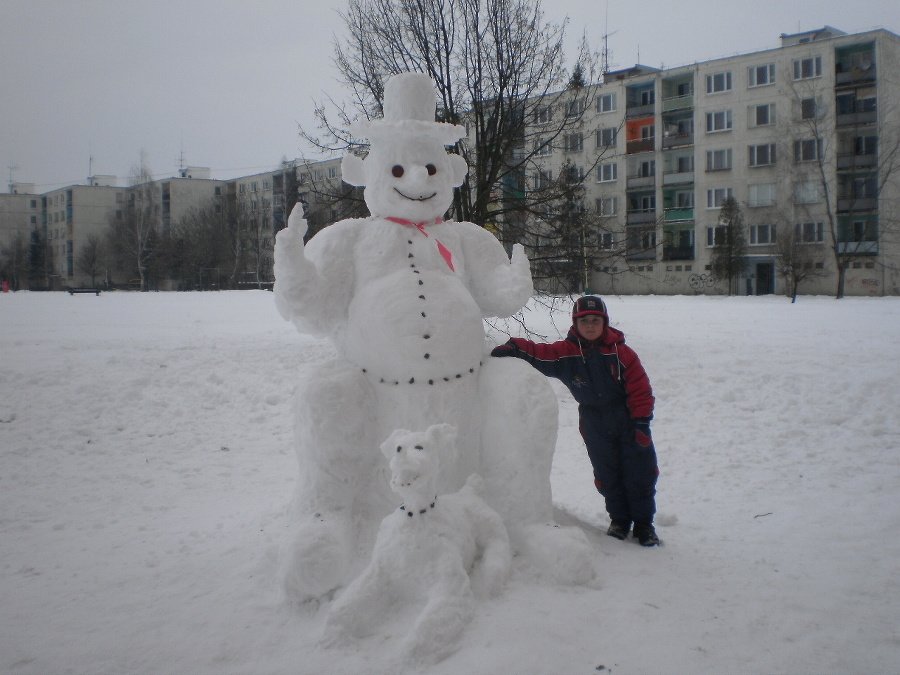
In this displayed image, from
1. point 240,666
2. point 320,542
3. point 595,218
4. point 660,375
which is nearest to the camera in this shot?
point 240,666

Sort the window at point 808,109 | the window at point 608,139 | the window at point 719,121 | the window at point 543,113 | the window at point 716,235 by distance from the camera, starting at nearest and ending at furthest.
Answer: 1. the window at point 608,139
2. the window at point 543,113
3. the window at point 808,109
4. the window at point 716,235
5. the window at point 719,121

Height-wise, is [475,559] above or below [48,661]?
above

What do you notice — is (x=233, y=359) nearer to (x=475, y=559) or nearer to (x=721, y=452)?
(x=721, y=452)

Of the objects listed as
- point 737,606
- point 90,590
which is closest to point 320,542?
point 90,590

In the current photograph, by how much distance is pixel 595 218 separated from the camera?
30.7 ft

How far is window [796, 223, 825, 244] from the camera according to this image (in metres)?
26.7

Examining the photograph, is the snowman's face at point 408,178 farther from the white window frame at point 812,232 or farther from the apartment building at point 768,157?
the white window frame at point 812,232

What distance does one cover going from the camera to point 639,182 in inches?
1206

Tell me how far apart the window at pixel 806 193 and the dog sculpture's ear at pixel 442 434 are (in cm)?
2868

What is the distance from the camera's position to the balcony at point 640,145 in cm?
3011

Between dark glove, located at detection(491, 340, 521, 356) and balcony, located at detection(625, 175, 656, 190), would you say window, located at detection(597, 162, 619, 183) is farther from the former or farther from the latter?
dark glove, located at detection(491, 340, 521, 356)

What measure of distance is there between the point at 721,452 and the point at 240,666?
4.54m

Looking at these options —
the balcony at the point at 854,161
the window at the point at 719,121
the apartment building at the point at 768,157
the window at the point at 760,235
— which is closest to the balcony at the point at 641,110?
the apartment building at the point at 768,157

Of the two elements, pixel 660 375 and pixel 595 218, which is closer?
pixel 660 375
